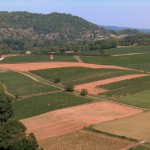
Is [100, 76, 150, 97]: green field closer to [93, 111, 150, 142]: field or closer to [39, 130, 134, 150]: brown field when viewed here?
[93, 111, 150, 142]: field

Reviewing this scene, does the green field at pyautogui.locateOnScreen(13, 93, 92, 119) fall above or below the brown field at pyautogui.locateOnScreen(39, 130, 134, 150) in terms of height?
above

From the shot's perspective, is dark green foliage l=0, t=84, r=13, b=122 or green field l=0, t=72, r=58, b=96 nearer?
dark green foliage l=0, t=84, r=13, b=122

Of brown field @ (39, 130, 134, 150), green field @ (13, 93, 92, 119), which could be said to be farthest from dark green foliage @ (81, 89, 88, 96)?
brown field @ (39, 130, 134, 150)

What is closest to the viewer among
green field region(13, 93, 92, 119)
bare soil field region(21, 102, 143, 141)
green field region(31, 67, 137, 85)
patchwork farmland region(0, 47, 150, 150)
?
patchwork farmland region(0, 47, 150, 150)

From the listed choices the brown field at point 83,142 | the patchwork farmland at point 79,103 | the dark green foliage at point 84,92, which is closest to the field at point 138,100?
the patchwork farmland at point 79,103

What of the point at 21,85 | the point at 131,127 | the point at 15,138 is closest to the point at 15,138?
the point at 15,138

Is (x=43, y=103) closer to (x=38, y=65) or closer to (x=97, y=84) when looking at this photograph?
(x=97, y=84)
